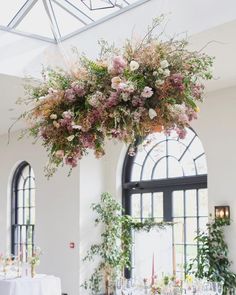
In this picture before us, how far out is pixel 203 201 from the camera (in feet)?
29.4

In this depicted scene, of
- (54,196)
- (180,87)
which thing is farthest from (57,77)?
(54,196)

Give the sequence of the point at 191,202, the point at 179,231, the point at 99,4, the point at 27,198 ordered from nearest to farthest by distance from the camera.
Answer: the point at 99,4 < the point at 191,202 < the point at 179,231 < the point at 27,198

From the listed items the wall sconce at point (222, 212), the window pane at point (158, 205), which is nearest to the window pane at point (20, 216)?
the window pane at point (158, 205)

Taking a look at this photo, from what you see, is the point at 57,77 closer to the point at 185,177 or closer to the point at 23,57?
the point at 23,57

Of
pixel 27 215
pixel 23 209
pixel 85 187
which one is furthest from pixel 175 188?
pixel 23 209

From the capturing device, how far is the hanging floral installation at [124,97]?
3447mm

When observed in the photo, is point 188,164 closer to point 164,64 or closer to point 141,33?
point 141,33

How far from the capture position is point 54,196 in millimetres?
11258

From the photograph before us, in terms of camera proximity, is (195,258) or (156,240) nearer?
(195,258)

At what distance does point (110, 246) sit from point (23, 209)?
10.1 feet

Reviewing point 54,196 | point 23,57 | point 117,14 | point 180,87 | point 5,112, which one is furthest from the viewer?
point 54,196

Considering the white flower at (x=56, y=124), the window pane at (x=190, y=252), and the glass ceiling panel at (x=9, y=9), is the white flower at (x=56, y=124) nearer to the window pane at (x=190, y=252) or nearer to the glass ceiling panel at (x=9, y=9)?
the glass ceiling panel at (x=9, y=9)

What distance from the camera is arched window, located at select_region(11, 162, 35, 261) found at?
482 inches

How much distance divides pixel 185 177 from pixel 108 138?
5731 millimetres
